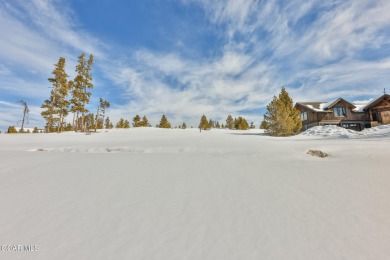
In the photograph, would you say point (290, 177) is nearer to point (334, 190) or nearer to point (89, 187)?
point (334, 190)

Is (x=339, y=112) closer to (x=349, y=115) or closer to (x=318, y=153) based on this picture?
(x=349, y=115)

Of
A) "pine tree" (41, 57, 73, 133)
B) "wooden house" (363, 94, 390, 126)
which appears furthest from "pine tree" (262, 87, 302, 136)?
"pine tree" (41, 57, 73, 133)

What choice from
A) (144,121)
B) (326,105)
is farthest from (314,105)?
(144,121)

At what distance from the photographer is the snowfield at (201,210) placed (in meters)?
2.30

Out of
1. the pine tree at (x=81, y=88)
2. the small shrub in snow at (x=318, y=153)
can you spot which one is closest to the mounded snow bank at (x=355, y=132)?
the small shrub in snow at (x=318, y=153)

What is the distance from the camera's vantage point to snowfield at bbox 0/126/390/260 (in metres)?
2.30

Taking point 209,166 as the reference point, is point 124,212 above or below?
below

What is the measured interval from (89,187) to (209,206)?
9.14 ft

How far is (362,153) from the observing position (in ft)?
20.0

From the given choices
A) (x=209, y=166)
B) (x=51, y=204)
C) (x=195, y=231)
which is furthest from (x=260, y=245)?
(x=51, y=204)

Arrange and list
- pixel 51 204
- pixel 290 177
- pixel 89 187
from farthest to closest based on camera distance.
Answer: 1. pixel 290 177
2. pixel 89 187
3. pixel 51 204

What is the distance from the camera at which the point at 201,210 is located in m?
3.16

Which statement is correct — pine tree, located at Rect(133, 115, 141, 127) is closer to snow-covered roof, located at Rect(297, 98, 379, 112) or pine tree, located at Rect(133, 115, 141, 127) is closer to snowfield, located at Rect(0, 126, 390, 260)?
snow-covered roof, located at Rect(297, 98, 379, 112)

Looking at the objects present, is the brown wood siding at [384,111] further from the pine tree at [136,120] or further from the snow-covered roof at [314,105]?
the pine tree at [136,120]
